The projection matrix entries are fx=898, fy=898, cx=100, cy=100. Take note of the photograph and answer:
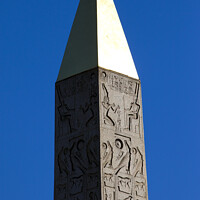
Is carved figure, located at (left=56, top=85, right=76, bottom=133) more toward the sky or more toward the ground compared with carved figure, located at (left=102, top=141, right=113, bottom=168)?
more toward the sky

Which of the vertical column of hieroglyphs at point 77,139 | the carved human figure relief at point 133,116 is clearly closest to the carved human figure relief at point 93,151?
the vertical column of hieroglyphs at point 77,139

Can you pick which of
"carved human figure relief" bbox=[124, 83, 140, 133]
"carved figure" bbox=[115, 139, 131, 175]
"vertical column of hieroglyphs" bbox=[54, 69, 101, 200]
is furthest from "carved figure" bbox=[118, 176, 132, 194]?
"carved human figure relief" bbox=[124, 83, 140, 133]

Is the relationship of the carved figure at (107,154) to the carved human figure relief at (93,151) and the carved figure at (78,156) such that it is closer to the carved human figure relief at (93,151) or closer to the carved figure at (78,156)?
the carved human figure relief at (93,151)

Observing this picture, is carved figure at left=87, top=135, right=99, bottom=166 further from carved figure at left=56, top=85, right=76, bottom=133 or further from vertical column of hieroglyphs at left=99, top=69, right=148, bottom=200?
carved figure at left=56, top=85, right=76, bottom=133

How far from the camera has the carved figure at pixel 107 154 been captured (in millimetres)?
14289

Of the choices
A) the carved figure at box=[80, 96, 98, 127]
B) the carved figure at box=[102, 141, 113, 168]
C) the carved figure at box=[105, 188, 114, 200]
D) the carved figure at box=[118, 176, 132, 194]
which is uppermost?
the carved figure at box=[80, 96, 98, 127]

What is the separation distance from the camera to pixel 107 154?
14367mm

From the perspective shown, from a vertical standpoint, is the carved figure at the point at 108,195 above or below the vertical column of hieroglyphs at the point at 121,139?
below

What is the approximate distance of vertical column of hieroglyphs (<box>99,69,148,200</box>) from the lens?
47.0ft

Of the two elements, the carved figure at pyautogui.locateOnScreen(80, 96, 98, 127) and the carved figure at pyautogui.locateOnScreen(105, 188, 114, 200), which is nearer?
the carved figure at pyautogui.locateOnScreen(105, 188, 114, 200)

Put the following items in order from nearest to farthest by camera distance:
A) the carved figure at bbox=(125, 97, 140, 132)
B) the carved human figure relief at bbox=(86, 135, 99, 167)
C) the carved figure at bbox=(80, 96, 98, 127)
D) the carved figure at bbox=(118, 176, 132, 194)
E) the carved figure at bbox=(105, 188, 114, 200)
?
the carved figure at bbox=(105, 188, 114, 200) → the carved human figure relief at bbox=(86, 135, 99, 167) → the carved figure at bbox=(118, 176, 132, 194) → the carved figure at bbox=(80, 96, 98, 127) → the carved figure at bbox=(125, 97, 140, 132)

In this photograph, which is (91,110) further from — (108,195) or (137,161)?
(108,195)

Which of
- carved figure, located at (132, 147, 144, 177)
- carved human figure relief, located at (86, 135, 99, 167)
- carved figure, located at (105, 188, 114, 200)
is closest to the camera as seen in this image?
carved figure, located at (105, 188, 114, 200)
